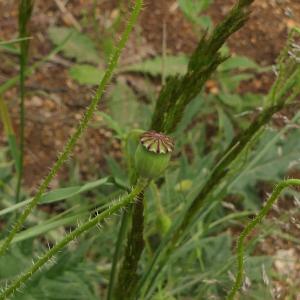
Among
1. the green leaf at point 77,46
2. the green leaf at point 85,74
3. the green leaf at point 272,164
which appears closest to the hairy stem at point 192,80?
the green leaf at point 272,164

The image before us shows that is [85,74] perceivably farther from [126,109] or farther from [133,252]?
[133,252]

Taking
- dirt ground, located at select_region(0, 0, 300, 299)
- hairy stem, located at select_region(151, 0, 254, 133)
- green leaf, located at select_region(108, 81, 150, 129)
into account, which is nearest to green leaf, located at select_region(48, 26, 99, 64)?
dirt ground, located at select_region(0, 0, 300, 299)

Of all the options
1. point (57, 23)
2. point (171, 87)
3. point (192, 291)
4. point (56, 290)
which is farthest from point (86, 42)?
point (171, 87)

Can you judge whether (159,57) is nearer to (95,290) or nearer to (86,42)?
(86,42)

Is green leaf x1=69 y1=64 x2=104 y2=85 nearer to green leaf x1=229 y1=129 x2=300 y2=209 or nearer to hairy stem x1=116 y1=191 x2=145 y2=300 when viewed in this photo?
green leaf x1=229 y1=129 x2=300 y2=209

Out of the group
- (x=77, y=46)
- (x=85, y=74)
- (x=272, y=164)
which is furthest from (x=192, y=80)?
(x=77, y=46)

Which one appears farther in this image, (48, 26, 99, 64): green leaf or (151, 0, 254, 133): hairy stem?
(48, 26, 99, 64): green leaf

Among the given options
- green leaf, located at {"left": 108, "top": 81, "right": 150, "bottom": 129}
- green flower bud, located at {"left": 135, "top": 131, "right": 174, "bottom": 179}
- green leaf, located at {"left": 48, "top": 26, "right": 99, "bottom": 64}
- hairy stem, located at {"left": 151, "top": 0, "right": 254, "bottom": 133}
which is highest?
hairy stem, located at {"left": 151, "top": 0, "right": 254, "bottom": 133}
